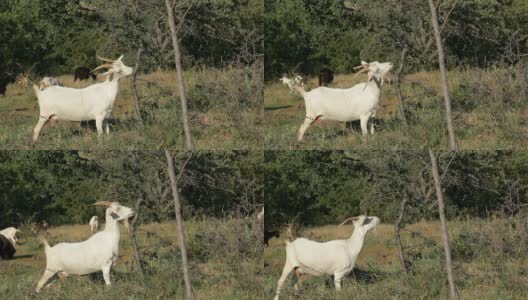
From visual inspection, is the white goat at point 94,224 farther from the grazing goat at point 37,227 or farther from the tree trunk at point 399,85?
the tree trunk at point 399,85

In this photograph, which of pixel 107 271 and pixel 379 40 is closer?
pixel 107 271

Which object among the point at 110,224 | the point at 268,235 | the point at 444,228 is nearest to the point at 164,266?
the point at 110,224

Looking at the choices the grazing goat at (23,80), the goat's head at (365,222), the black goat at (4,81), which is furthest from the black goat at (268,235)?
the black goat at (4,81)

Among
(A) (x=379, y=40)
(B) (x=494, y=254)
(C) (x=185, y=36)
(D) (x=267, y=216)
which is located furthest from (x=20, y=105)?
(B) (x=494, y=254)

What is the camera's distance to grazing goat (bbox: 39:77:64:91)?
1571 cm

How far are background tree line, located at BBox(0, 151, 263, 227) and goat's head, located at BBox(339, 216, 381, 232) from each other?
130 centimetres

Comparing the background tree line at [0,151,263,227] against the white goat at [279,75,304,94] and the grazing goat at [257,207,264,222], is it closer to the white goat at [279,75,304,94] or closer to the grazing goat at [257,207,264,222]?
the grazing goat at [257,207,264,222]

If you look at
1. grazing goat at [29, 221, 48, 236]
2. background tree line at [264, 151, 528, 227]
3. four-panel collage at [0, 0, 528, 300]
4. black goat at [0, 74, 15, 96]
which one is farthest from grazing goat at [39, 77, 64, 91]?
background tree line at [264, 151, 528, 227]

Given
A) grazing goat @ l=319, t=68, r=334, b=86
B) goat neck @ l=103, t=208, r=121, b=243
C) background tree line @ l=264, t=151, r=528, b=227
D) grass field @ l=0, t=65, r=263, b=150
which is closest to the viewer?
goat neck @ l=103, t=208, r=121, b=243

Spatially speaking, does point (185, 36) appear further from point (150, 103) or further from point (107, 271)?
point (107, 271)

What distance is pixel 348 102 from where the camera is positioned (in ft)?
51.1

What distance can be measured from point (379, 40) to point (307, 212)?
230 centimetres

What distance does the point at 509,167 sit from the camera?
16375mm

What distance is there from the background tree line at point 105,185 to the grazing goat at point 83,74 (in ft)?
3.03
